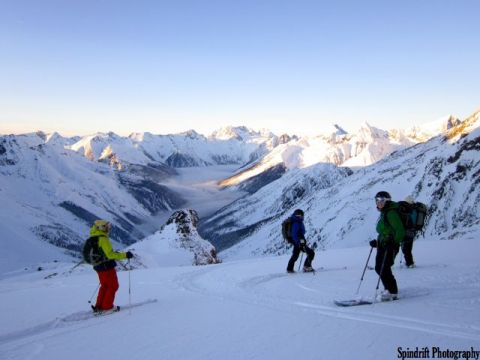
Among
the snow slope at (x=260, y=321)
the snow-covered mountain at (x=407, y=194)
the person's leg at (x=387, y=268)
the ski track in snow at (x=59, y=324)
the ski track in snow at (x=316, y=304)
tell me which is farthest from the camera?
the snow-covered mountain at (x=407, y=194)

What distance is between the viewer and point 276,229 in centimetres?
17275

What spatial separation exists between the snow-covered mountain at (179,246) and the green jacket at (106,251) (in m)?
40.9

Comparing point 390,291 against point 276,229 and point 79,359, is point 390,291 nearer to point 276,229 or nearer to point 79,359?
point 79,359

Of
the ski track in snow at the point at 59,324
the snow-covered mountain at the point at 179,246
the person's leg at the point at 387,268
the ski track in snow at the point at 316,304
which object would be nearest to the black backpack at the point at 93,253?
the ski track in snow at the point at 59,324

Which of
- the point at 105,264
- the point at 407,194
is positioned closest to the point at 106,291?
the point at 105,264

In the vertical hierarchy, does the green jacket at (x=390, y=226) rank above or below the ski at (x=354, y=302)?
above

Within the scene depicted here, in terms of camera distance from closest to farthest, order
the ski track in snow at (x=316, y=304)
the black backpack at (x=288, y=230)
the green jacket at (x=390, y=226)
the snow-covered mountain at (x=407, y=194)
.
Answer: the ski track in snow at (x=316, y=304) → the green jacket at (x=390, y=226) → the black backpack at (x=288, y=230) → the snow-covered mountain at (x=407, y=194)

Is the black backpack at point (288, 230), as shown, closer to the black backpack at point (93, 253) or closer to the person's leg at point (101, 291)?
the person's leg at point (101, 291)

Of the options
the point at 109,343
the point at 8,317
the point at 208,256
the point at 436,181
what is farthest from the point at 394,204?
the point at 436,181

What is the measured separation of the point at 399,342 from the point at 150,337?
4887 millimetres

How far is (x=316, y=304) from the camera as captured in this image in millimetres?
11117

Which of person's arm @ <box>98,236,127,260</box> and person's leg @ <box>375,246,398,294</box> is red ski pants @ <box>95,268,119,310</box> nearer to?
person's arm @ <box>98,236,127,260</box>

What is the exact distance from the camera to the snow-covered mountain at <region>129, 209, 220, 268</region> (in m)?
55.1

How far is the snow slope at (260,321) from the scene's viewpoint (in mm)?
7641
